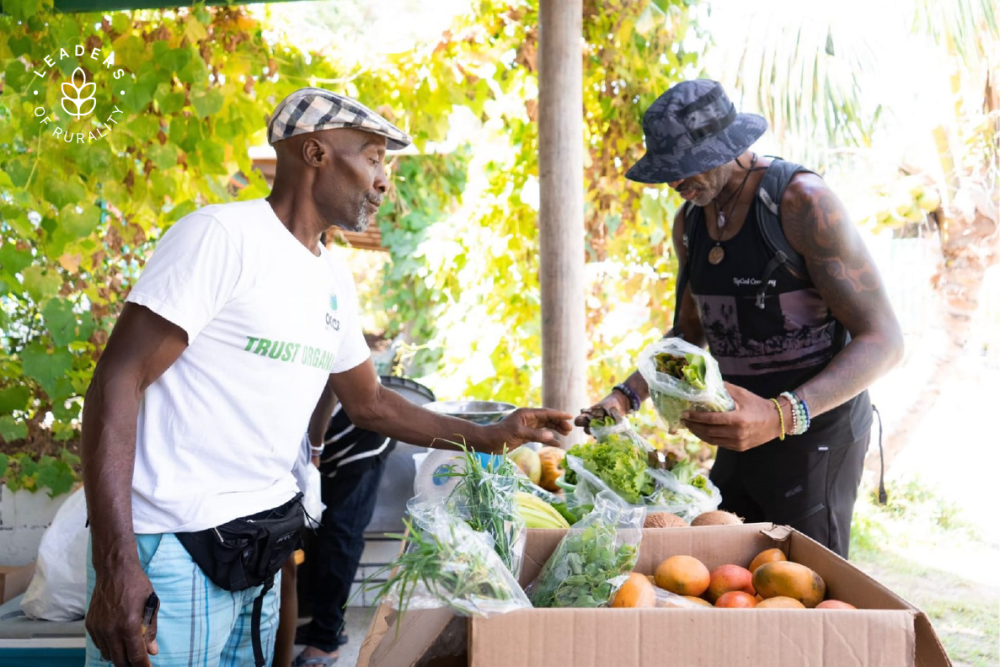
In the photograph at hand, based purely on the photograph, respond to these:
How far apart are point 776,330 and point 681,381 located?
0.58 meters

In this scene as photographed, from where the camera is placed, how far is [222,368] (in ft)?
6.16

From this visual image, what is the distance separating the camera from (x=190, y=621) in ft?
6.27

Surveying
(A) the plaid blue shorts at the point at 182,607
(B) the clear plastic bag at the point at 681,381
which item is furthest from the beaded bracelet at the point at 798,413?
(A) the plaid blue shorts at the point at 182,607

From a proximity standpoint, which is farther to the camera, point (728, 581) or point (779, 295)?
point (779, 295)

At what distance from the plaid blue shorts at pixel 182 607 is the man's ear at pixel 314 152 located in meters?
0.96

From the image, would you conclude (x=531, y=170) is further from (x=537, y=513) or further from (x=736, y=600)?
(x=736, y=600)

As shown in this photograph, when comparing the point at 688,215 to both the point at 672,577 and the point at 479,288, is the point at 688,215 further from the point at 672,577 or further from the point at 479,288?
the point at 479,288

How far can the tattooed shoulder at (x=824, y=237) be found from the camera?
2.47 meters

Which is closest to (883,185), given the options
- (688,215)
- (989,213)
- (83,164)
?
(989,213)

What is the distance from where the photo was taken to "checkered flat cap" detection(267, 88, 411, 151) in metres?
2.13

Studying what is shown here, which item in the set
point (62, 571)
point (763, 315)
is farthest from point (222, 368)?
point (62, 571)

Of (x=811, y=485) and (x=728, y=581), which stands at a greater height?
(x=728, y=581)

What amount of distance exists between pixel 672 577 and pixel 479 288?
4.45 metres

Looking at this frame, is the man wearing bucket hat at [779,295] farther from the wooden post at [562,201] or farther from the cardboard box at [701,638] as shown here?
the cardboard box at [701,638]
